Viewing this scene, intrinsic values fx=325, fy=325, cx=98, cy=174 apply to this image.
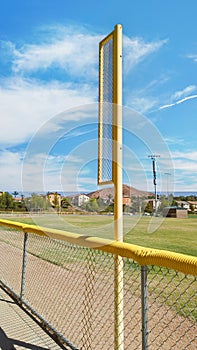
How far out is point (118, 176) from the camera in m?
2.54

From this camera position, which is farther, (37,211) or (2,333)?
(37,211)

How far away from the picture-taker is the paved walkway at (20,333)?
9.38 ft

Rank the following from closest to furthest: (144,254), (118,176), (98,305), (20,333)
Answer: (144,254) → (118,176) → (20,333) → (98,305)

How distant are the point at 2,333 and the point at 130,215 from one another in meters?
1.68

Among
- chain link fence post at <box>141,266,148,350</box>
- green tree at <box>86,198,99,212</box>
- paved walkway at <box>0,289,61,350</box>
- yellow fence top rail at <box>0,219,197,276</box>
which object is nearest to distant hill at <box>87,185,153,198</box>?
green tree at <box>86,198,99,212</box>

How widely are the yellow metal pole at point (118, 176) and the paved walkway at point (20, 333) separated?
729 mm

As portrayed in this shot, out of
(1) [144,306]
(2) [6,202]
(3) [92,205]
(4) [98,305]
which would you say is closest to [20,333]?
(4) [98,305]

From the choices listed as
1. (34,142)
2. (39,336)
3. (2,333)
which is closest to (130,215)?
(34,142)

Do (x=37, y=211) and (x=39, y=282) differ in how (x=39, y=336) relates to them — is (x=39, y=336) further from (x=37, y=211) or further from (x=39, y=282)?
(x=39, y=282)

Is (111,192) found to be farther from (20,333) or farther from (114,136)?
(20,333)

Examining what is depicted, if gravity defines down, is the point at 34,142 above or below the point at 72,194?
above

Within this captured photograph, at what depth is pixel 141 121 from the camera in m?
2.81

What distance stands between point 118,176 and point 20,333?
186cm

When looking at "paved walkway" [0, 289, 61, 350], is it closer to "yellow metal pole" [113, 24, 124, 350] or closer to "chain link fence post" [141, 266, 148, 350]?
"yellow metal pole" [113, 24, 124, 350]
